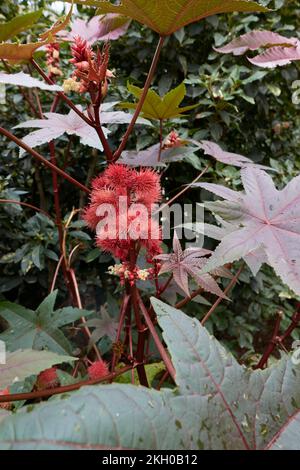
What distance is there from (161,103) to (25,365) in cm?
57

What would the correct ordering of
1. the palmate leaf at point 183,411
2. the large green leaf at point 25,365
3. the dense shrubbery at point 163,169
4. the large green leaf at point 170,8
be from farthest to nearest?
the dense shrubbery at point 163,169 < the large green leaf at point 170,8 < the large green leaf at point 25,365 < the palmate leaf at point 183,411

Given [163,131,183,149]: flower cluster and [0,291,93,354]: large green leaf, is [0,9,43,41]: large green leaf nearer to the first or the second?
[163,131,183,149]: flower cluster

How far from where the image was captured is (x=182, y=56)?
4.96 feet

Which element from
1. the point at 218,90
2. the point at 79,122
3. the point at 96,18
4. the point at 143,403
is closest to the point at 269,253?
the point at 143,403

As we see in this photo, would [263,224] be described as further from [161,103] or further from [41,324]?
[41,324]

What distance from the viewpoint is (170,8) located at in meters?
0.59

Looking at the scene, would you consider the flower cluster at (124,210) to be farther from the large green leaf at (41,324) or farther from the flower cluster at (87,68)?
the large green leaf at (41,324)

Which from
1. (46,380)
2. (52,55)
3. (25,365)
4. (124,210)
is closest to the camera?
(25,365)

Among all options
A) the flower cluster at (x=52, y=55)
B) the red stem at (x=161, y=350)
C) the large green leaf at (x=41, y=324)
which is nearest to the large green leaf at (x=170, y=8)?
the flower cluster at (x=52, y=55)

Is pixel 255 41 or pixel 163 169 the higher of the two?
pixel 255 41

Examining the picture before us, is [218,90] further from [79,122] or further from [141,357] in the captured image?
[141,357]

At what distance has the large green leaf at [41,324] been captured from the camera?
866mm

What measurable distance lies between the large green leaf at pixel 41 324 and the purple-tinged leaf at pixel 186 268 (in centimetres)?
32

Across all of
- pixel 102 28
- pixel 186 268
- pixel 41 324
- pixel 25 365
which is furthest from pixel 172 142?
pixel 25 365
